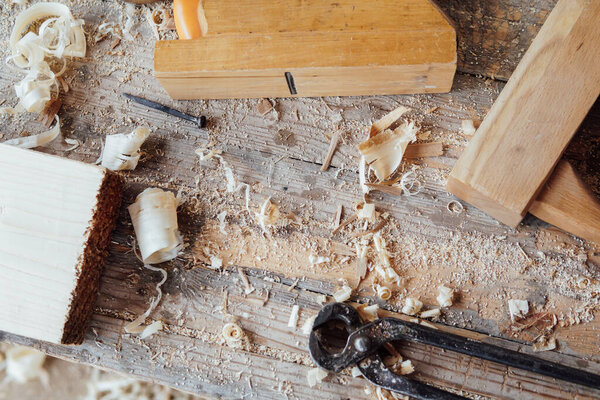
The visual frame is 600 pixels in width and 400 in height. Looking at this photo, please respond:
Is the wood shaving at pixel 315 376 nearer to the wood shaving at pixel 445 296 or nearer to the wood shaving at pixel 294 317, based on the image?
the wood shaving at pixel 294 317

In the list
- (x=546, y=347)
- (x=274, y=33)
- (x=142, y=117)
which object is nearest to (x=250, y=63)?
(x=274, y=33)

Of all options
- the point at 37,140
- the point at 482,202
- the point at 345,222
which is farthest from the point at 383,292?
the point at 37,140

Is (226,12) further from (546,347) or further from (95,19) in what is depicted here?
(546,347)

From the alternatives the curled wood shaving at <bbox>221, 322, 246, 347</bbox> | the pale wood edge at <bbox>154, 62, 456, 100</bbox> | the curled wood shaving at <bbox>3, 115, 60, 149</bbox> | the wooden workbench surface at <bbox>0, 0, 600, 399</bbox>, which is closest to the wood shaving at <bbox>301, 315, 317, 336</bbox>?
the wooden workbench surface at <bbox>0, 0, 600, 399</bbox>

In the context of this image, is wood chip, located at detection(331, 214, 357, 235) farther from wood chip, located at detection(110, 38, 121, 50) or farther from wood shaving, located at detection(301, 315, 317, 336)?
wood chip, located at detection(110, 38, 121, 50)

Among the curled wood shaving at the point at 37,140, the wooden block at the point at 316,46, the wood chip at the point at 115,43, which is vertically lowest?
the curled wood shaving at the point at 37,140

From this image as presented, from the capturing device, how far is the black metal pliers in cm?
105

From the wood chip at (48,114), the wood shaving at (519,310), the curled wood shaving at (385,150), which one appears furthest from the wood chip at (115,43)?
the wood shaving at (519,310)

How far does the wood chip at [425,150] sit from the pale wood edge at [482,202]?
0.33ft

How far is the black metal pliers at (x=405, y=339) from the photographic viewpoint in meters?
1.05

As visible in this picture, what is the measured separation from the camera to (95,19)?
4.50ft

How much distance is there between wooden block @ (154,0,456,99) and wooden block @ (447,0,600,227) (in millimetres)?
179

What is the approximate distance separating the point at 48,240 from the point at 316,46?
30.1 inches

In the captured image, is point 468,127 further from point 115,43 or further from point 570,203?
point 115,43
